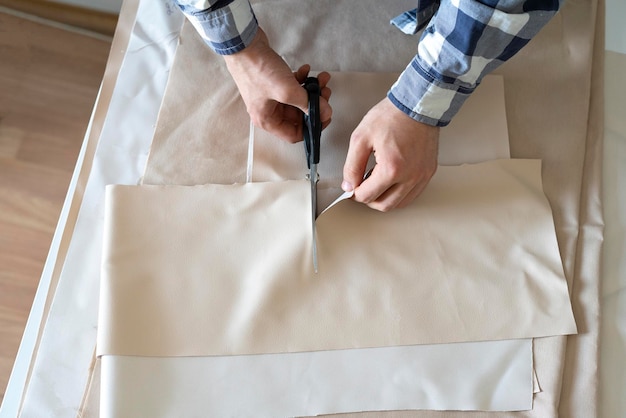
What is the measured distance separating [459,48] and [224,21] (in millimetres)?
240

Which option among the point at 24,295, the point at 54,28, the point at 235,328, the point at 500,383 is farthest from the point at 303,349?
the point at 54,28

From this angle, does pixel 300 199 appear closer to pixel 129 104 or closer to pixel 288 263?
pixel 288 263

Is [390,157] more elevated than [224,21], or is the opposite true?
[224,21]

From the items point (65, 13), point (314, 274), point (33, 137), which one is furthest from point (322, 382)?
point (65, 13)

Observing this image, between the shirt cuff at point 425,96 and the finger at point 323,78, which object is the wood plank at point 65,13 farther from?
the shirt cuff at point 425,96

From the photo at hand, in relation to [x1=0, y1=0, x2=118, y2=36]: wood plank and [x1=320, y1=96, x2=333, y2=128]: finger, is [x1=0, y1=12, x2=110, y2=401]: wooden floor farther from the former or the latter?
[x1=320, y1=96, x2=333, y2=128]: finger

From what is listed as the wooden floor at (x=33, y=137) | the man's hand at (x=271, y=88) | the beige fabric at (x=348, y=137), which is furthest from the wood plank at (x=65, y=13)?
the man's hand at (x=271, y=88)

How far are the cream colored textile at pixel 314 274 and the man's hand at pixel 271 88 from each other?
74mm

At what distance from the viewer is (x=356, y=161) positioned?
1.98 ft

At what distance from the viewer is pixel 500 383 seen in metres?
0.59

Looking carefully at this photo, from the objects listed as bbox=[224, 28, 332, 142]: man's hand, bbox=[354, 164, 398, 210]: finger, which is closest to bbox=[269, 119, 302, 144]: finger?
bbox=[224, 28, 332, 142]: man's hand

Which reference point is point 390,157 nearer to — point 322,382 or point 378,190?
point 378,190

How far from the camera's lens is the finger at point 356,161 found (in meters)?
0.60

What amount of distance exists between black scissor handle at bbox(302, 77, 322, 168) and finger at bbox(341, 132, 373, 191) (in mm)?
37
